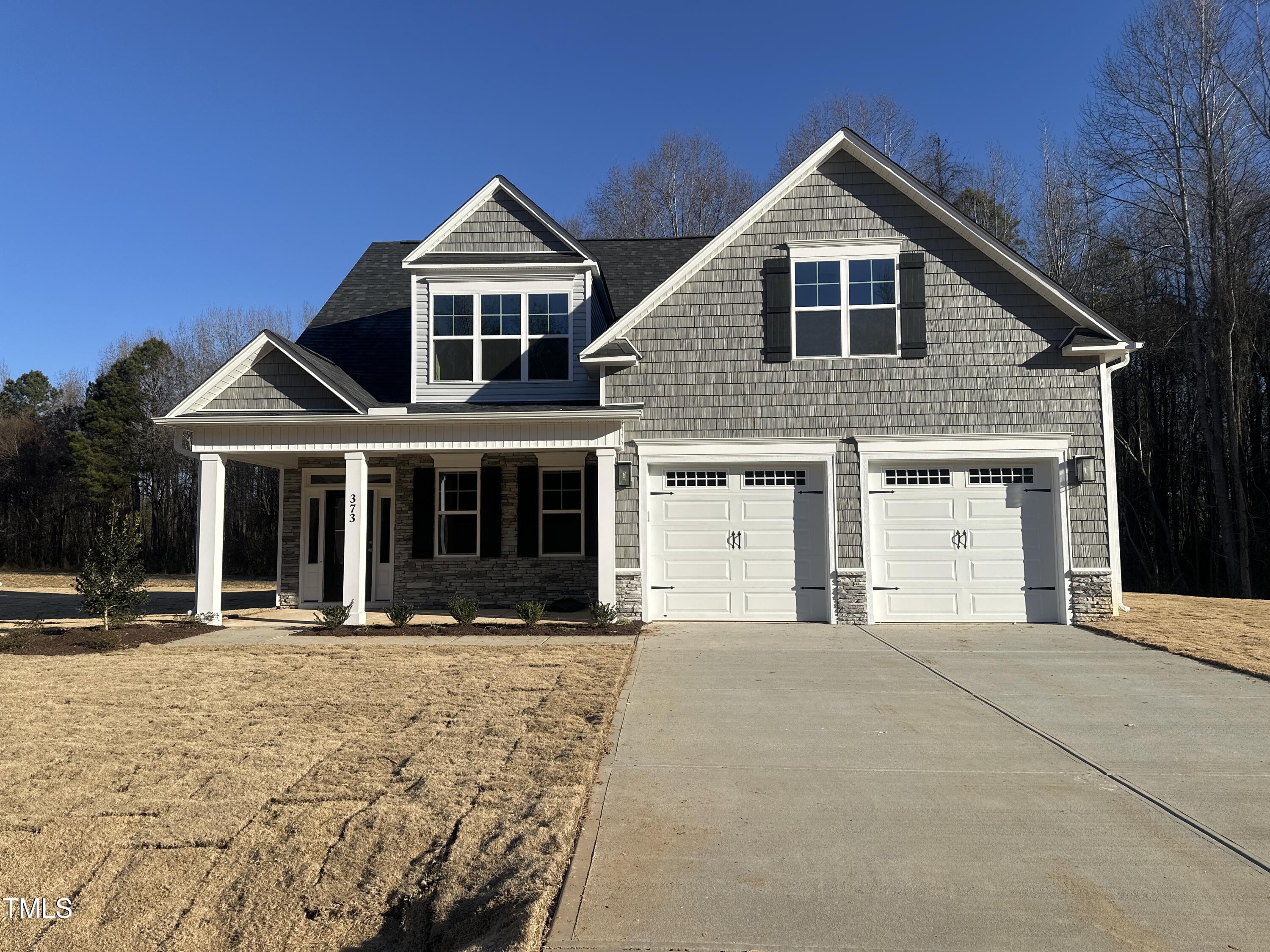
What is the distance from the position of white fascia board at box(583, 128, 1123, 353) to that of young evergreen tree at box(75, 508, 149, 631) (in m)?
7.25

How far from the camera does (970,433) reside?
1198 cm

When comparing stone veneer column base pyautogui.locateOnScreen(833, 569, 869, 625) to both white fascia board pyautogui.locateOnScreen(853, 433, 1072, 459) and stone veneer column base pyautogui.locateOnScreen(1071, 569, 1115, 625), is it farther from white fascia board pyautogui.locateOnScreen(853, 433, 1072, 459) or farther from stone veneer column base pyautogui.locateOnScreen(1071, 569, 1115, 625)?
stone veneer column base pyautogui.locateOnScreen(1071, 569, 1115, 625)

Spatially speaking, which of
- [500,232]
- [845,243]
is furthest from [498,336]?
[845,243]

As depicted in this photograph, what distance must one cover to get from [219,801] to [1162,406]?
27.8 meters

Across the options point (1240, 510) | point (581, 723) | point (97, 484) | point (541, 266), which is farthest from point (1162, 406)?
point (97, 484)

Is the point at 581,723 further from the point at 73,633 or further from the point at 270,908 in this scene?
the point at 73,633

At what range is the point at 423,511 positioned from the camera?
14367 millimetres

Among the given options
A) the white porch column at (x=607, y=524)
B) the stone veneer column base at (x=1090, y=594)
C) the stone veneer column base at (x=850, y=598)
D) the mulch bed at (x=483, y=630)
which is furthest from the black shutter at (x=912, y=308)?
the mulch bed at (x=483, y=630)

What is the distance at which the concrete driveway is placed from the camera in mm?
3283

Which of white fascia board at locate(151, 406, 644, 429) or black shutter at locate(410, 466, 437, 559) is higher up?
white fascia board at locate(151, 406, 644, 429)

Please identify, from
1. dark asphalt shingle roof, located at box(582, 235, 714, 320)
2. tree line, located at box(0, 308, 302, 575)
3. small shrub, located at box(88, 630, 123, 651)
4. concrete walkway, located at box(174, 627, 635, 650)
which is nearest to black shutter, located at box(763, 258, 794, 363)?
dark asphalt shingle roof, located at box(582, 235, 714, 320)

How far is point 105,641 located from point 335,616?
2.79 m

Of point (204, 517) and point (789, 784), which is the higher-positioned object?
point (204, 517)

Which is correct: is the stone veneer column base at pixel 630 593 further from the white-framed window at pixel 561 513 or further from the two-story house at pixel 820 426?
the white-framed window at pixel 561 513
